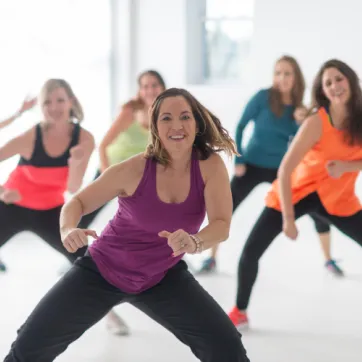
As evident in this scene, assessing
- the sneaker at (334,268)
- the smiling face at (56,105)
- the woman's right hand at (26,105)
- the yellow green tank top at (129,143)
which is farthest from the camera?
the sneaker at (334,268)

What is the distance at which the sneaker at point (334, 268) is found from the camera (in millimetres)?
3754

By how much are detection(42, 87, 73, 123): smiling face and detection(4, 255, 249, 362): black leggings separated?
1016mm

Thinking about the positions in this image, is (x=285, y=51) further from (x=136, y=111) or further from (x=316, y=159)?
(x=316, y=159)

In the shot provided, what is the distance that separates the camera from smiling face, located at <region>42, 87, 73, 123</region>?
2.80 m

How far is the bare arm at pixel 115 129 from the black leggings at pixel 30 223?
88cm

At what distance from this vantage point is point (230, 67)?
534cm

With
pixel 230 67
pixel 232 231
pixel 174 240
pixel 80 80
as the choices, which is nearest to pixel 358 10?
pixel 230 67

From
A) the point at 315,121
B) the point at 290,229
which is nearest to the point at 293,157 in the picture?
the point at 315,121

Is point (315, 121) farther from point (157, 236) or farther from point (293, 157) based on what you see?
point (157, 236)

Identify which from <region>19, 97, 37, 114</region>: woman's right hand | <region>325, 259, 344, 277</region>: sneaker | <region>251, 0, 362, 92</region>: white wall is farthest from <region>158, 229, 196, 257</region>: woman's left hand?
Answer: <region>251, 0, 362, 92</region>: white wall

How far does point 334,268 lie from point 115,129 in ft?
4.86

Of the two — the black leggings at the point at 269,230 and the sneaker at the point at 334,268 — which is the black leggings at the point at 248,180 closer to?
the sneaker at the point at 334,268

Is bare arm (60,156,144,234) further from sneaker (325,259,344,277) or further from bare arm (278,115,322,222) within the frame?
sneaker (325,259,344,277)

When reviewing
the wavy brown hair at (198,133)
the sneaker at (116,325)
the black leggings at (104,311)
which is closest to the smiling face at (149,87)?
the sneaker at (116,325)
